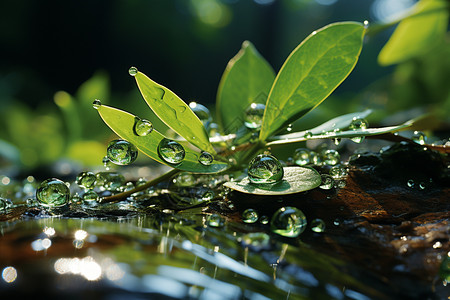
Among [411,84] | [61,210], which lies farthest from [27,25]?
[61,210]

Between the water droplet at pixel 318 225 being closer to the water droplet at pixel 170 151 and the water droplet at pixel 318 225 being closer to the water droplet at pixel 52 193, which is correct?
the water droplet at pixel 170 151

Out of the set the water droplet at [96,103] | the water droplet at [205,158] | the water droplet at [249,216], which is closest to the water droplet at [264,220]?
the water droplet at [249,216]

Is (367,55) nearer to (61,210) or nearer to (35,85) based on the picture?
(35,85)

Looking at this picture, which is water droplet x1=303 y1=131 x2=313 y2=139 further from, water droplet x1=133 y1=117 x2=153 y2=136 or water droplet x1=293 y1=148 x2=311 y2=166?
water droplet x1=133 y1=117 x2=153 y2=136

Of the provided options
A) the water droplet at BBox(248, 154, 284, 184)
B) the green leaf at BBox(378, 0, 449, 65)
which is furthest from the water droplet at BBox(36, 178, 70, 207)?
the green leaf at BBox(378, 0, 449, 65)

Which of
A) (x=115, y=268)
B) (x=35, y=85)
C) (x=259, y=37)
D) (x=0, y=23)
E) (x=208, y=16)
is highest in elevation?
(x=208, y=16)

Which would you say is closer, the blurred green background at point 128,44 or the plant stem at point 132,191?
the plant stem at point 132,191

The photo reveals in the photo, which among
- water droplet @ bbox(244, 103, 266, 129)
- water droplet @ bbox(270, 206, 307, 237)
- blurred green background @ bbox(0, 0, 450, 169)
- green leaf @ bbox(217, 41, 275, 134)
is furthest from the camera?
blurred green background @ bbox(0, 0, 450, 169)
